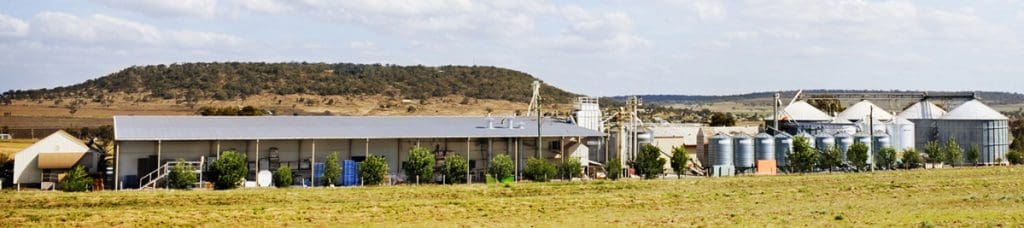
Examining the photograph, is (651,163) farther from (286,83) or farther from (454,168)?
(286,83)

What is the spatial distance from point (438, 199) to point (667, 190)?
1245 cm

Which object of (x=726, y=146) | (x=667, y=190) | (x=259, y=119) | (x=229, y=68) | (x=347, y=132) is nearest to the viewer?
(x=667, y=190)

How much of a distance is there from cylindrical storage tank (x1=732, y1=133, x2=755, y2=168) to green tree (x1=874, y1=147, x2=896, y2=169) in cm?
1039

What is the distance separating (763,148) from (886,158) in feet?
32.0

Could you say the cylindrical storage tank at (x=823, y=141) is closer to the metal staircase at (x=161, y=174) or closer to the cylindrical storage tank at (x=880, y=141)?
the cylindrical storage tank at (x=880, y=141)

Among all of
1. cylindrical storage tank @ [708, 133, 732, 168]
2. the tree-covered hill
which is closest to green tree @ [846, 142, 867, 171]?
cylindrical storage tank @ [708, 133, 732, 168]

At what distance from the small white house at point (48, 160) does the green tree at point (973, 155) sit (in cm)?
6487

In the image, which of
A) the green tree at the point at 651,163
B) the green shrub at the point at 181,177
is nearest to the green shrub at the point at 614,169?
the green tree at the point at 651,163

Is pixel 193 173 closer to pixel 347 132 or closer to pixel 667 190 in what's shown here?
pixel 347 132

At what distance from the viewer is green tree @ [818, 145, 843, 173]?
213 ft

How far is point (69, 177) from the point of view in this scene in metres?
47.0

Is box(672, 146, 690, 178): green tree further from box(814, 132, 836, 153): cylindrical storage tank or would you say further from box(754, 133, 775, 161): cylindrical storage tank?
box(814, 132, 836, 153): cylindrical storage tank

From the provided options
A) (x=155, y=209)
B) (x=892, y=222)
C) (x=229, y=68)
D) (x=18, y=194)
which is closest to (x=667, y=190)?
(x=892, y=222)

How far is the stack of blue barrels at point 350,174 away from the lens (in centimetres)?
5346
